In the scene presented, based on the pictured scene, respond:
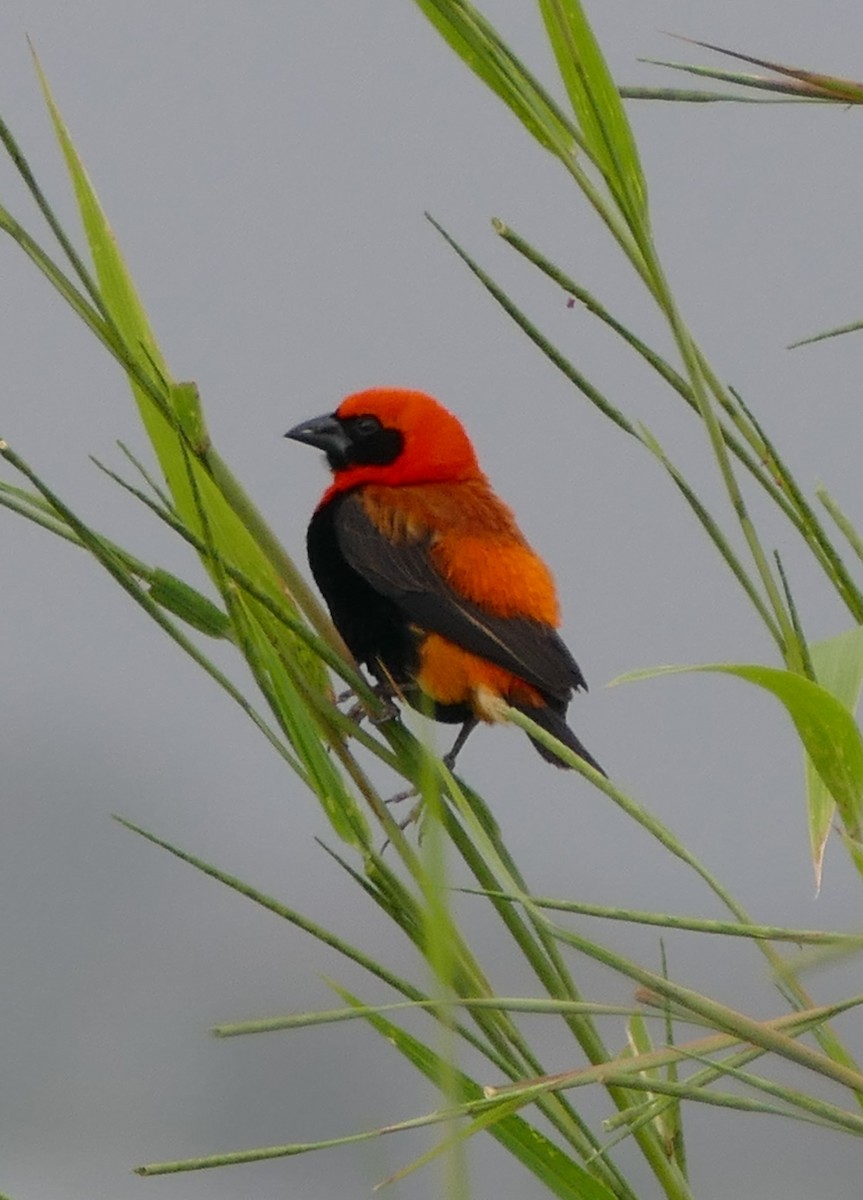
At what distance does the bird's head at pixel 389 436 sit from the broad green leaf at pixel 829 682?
1.46m

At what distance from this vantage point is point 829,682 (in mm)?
709

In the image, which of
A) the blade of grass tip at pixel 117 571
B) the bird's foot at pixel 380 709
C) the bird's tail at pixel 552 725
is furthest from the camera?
the bird's tail at pixel 552 725

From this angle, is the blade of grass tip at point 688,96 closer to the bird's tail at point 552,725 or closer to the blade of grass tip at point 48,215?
the blade of grass tip at point 48,215

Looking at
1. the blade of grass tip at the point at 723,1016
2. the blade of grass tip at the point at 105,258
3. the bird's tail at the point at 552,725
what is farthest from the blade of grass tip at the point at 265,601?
the bird's tail at the point at 552,725

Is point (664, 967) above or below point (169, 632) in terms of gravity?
below

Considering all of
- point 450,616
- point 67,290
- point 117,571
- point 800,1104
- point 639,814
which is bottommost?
point 450,616

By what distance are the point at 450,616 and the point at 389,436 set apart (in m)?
0.50

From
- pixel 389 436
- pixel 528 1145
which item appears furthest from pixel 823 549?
pixel 389 436

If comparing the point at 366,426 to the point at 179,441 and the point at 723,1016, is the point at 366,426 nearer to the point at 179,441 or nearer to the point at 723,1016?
the point at 179,441

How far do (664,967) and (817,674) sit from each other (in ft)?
0.57

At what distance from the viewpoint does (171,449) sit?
2.84 ft

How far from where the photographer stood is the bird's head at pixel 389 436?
2217 mm

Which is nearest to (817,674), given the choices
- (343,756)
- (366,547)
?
(343,756)

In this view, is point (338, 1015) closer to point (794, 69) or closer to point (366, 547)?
point (794, 69)
